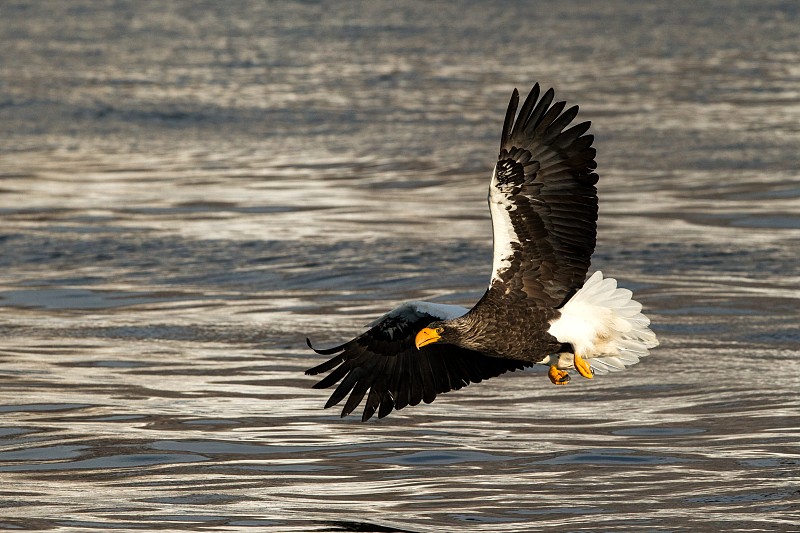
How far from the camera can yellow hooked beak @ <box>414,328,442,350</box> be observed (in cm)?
779

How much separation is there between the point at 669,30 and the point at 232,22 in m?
7.82

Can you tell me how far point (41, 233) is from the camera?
1452 cm

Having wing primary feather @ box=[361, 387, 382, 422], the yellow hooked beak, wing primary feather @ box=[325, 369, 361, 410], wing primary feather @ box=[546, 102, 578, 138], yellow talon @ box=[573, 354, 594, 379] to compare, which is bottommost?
wing primary feather @ box=[361, 387, 382, 422]

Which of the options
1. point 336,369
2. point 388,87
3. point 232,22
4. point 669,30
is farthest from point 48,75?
point 336,369

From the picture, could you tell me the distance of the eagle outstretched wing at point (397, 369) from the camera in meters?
8.48

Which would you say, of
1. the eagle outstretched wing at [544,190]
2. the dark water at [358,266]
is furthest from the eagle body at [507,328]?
the dark water at [358,266]

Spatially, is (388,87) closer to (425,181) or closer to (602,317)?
(425,181)

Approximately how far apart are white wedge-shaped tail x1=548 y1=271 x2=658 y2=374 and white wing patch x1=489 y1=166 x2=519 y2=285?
388 mm

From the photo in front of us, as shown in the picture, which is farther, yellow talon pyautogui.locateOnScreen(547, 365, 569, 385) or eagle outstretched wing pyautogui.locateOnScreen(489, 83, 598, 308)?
yellow talon pyautogui.locateOnScreen(547, 365, 569, 385)

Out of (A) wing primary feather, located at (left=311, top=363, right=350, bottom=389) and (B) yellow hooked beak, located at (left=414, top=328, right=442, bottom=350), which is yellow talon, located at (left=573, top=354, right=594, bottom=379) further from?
(A) wing primary feather, located at (left=311, top=363, right=350, bottom=389)

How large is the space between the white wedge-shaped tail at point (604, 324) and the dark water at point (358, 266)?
67 cm

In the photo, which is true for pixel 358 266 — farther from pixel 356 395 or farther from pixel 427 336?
pixel 427 336

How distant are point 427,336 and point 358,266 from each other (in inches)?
208

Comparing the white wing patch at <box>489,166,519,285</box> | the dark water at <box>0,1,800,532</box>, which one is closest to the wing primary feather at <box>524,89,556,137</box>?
the white wing patch at <box>489,166,519,285</box>
